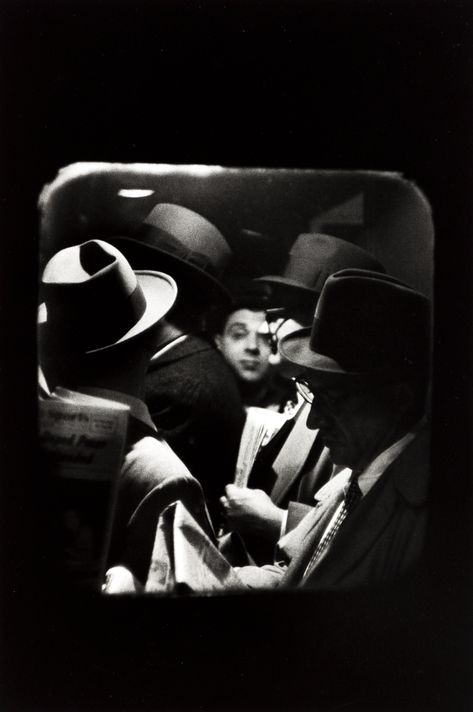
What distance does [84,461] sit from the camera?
2422 millimetres

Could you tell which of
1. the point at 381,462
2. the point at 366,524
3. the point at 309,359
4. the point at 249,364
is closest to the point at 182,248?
the point at 249,364

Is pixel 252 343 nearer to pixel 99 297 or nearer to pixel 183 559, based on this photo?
pixel 99 297

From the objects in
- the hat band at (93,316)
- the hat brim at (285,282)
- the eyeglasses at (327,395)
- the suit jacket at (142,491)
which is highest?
the hat brim at (285,282)

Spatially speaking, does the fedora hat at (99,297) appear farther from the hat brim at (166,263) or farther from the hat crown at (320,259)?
the hat crown at (320,259)

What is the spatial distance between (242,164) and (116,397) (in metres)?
0.74

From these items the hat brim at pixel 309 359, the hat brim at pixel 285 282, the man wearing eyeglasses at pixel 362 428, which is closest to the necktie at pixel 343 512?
the man wearing eyeglasses at pixel 362 428

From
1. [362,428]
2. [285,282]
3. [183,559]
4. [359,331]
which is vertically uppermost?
[285,282]

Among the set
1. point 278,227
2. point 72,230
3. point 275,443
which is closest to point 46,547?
point 275,443

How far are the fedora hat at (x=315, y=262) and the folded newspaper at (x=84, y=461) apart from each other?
57 cm

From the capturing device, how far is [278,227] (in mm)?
2461

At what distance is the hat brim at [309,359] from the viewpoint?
8.08 ft

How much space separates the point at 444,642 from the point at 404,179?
140 cm

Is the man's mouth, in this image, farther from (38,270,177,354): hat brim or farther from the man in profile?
(38,270,177,354): hat brim

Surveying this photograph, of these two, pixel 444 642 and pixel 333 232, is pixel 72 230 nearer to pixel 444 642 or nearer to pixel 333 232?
pixel 333 232
